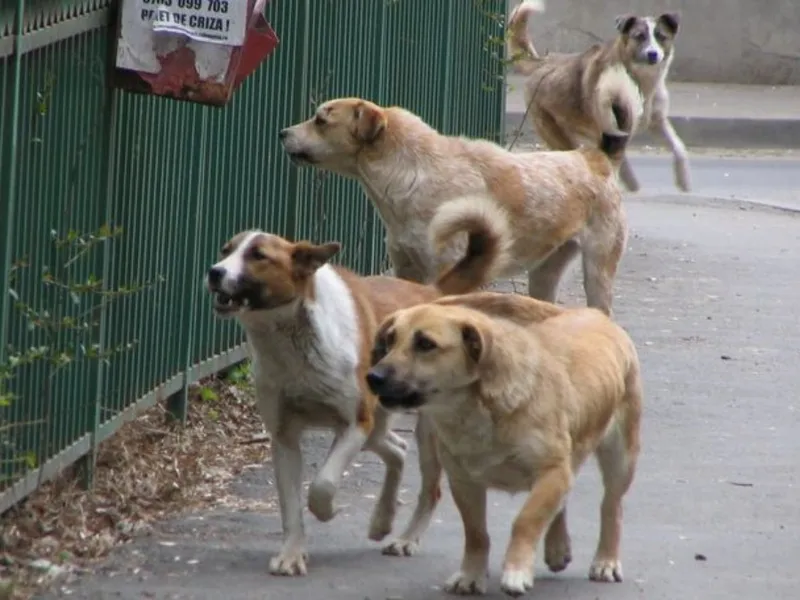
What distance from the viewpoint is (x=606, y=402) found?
6645mm

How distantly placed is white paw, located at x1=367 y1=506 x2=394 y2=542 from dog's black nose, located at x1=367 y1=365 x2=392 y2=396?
1257mm

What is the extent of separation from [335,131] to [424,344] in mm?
A: 3298

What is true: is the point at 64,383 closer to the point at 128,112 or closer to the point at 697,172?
the point at 128,112

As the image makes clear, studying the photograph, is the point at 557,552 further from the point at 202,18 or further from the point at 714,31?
the point at 714,31

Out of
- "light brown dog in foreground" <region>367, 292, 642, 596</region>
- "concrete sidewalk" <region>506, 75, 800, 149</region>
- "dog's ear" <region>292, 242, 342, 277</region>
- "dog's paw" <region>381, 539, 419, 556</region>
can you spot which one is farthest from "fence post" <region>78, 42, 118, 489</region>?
"concrete sidewalk" <region>506, 75, 800, 149</region>

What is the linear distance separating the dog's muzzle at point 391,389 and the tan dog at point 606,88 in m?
7.60

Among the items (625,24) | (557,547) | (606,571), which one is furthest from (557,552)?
(625,24)

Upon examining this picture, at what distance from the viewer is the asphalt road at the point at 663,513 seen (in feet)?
22.0

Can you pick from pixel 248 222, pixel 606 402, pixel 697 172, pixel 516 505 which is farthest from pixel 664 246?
pixel 606 402

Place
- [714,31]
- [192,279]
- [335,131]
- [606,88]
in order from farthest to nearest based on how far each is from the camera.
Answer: [714,31] < [606,88] < [335,131] < [192,279]

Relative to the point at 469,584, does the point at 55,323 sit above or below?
above

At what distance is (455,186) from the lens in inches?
369

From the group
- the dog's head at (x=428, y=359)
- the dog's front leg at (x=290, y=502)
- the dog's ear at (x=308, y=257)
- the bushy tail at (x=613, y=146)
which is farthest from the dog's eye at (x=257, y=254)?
the bushy tail at (x=613, y=146)

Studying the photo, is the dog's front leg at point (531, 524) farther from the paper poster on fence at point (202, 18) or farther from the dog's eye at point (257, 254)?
the paper poster on fence at point (202, 18)
